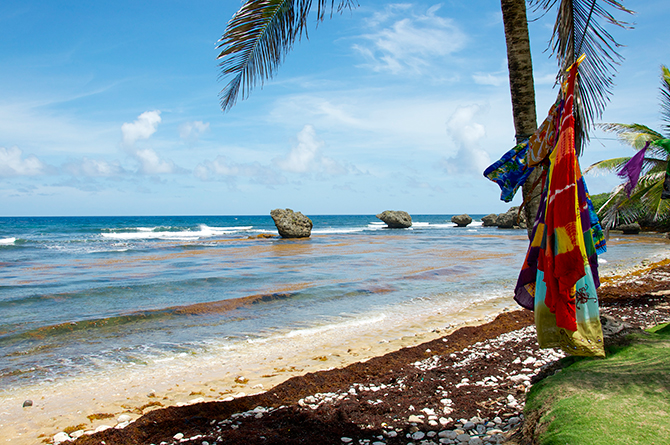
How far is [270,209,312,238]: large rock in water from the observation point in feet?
108

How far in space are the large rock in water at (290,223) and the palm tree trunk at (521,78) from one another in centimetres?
2957

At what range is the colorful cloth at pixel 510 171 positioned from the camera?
3596 millimetres

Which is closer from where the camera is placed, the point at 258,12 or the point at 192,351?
the point at 258,12

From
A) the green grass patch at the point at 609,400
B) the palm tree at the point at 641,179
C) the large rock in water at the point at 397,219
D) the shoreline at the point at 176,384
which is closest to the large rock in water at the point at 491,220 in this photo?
the large rock in water at the point at 397,219

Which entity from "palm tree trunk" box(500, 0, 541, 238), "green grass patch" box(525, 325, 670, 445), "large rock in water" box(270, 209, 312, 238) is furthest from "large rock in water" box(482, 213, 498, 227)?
"green grass patch" box(525, 325, 670, 445)

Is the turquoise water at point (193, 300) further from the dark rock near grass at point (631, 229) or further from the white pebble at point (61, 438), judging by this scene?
the dark rock near grass at point (631, 229)

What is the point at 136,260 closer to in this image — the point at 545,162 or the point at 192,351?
the point at 192,351

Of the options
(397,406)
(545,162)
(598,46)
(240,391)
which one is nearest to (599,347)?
(545,162)

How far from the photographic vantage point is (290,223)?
108 feet

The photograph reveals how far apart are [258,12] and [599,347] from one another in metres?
4.08

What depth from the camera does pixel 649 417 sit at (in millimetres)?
2322

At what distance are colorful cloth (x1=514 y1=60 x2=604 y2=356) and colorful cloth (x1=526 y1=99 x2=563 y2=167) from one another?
0.45 feet

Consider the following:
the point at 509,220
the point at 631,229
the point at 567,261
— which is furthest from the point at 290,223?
the point at 509,220

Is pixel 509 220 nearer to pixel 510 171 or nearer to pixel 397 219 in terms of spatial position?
pixel 397 219
